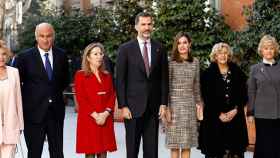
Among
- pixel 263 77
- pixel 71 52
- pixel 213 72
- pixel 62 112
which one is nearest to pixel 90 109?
pixel 62 112

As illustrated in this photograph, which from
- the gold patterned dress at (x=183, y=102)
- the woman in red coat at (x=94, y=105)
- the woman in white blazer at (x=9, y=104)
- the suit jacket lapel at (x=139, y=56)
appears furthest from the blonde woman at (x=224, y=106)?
the woman in white blazer at (x=9, y=104)

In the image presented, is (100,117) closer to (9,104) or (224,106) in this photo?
(9,104)

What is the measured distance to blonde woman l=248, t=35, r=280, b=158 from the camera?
813cm

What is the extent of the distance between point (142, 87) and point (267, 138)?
1.87 metres

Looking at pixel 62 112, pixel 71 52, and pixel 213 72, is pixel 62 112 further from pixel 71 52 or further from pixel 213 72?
pixel 71 52

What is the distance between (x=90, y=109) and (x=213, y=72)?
1.71 m

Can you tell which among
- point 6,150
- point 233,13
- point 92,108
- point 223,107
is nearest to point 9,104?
point 6,150

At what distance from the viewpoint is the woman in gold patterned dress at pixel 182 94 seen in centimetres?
821

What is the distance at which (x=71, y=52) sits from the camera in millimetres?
21594

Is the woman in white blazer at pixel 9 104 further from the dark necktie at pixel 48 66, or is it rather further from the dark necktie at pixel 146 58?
the dark necktie at pixel 146 58

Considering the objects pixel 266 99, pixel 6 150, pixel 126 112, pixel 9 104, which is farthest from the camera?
pixel 266 99

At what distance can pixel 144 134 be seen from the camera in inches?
312

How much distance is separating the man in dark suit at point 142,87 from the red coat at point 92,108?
200mm

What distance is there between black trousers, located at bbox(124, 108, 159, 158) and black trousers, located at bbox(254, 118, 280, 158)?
57.1 inches
